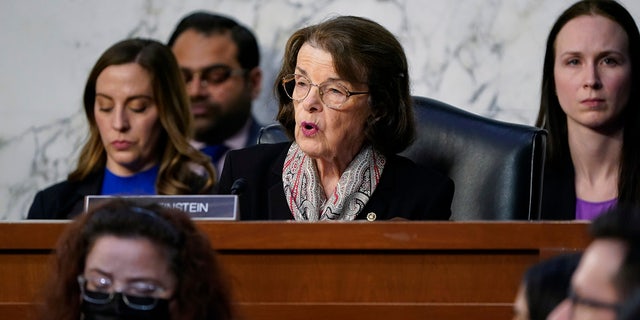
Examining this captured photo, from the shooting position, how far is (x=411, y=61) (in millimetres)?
4535

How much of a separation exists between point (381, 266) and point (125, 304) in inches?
29.0

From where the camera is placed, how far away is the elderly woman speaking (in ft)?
10.5

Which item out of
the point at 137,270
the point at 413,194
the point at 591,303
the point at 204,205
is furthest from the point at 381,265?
the point at 591,303

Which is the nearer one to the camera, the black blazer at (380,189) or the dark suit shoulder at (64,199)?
the black blazer at (380,189)

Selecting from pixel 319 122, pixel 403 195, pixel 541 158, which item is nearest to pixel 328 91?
pixel 319 122

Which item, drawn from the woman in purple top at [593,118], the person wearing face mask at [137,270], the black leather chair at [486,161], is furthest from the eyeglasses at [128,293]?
the woman in purple top at [593,118]

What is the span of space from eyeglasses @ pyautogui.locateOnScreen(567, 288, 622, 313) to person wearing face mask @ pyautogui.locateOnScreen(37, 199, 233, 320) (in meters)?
0.76

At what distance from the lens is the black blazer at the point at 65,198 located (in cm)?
378

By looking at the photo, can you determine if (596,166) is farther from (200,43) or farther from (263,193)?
(200,43)

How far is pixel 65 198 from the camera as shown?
3.84 meters

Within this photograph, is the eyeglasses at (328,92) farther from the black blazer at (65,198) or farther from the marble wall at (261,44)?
the marble wall at (261,44)

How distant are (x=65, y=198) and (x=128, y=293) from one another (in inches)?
72.5

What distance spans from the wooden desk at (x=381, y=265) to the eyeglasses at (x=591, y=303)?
1.17 meters

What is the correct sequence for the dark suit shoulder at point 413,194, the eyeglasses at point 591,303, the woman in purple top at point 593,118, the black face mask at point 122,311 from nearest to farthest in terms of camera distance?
the eyeglasses at point 591,303
the black face mask at point 122,311
the dark suit shoulder at point 413,194
the woman in purple top at point 593,118
